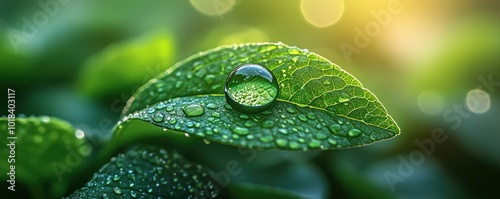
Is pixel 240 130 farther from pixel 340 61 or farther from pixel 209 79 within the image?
pixel 340 61

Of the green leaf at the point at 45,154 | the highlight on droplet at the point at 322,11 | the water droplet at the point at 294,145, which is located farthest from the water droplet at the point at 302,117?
the highlight on droplet at the point at 322,11

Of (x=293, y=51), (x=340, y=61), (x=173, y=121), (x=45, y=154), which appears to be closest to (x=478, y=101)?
(x=340, y=61)

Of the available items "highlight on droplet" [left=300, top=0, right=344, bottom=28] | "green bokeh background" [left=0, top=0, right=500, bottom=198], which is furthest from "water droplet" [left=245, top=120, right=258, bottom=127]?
"highlight on droplet" [left=300, top=0, right=344, bottom=28]

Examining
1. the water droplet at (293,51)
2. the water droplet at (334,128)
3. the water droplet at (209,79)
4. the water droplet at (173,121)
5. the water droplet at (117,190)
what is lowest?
the water droplet at (334,128)

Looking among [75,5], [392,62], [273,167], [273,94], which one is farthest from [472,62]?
[75,5]

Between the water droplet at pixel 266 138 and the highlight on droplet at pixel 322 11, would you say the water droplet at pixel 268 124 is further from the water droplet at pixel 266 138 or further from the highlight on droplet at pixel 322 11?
the highlight on droplet at pixel 322 11

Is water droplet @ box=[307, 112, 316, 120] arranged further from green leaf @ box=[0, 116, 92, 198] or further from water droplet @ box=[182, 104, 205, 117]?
green leaf @ box=[0, 116, 92, 198]
